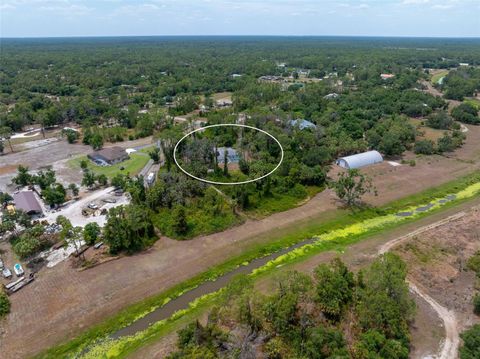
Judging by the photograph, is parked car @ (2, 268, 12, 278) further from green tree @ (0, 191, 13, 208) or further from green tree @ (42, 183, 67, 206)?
green tree @ (0, 191, 13, 208)

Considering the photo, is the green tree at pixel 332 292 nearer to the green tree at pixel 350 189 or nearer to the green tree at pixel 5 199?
the green tree at pixel 350 189

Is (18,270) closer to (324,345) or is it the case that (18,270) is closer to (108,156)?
(324,345)

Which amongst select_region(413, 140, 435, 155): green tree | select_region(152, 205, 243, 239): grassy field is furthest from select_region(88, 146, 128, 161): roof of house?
select_region(413, 140, 435, 155): green tree

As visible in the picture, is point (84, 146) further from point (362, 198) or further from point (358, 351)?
point (358, 351)

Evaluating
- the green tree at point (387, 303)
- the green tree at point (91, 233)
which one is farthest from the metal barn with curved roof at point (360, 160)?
the green tree at point (91, 233)

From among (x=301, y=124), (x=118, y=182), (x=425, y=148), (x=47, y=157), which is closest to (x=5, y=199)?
(x=118, y=182)

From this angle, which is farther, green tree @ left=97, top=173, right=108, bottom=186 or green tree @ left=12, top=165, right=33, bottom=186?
green tree @ left=97, top=173, right=108, bottom=186
